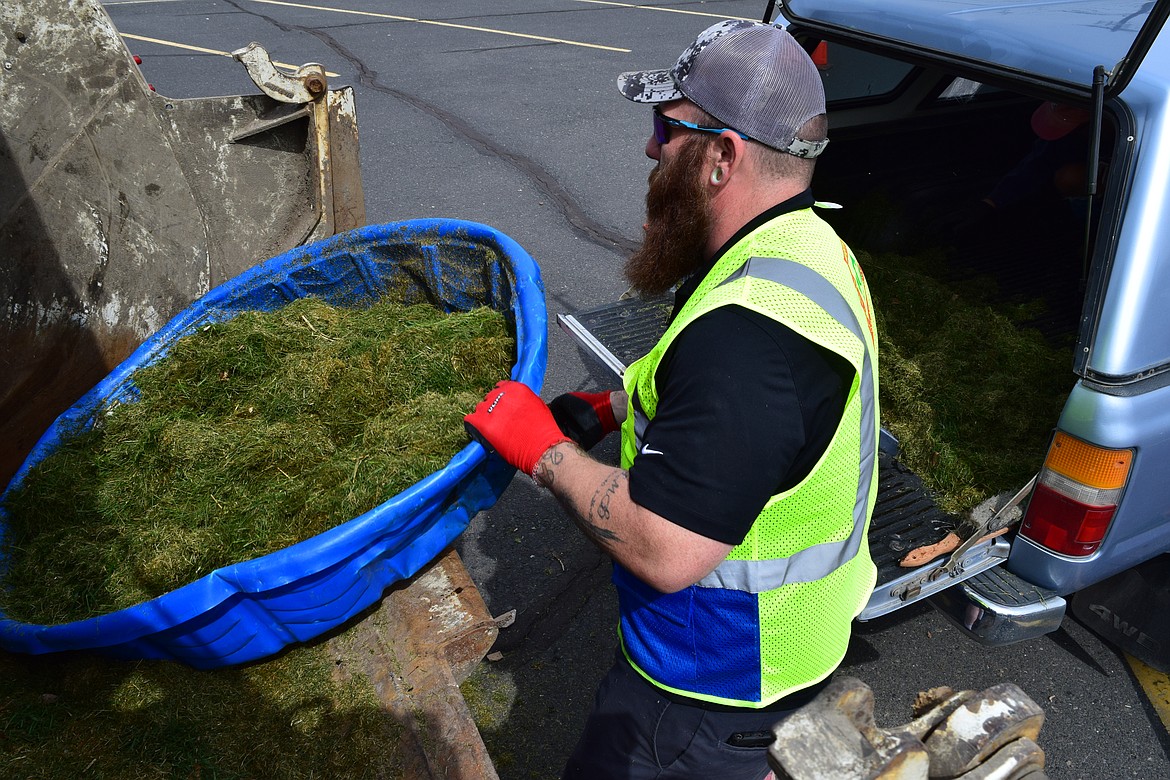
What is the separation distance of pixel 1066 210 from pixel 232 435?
465cm

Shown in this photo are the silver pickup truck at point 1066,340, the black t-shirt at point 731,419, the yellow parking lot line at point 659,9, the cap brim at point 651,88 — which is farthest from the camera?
the yellow parking lot line at point 659,9

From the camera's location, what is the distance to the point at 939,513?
9.97ft

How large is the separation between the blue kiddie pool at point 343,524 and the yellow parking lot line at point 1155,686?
2.55m

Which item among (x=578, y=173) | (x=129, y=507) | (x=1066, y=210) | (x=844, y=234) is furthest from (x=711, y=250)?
(x=578, y=173)

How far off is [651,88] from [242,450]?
157 cm

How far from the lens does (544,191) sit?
6.96 metres

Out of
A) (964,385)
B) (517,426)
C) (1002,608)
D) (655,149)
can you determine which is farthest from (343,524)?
(964,385)

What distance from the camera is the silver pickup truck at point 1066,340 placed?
2230 mm

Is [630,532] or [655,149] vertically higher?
[655,149]

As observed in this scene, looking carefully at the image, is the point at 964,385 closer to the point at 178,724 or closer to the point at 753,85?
the point at 753,85

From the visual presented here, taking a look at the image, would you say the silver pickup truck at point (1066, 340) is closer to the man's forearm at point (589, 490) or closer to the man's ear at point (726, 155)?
the man's ear at point (726, 155)

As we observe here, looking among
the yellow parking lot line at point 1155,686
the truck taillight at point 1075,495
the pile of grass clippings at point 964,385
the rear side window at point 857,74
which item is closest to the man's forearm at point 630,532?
the truck taillight at point 1075,495

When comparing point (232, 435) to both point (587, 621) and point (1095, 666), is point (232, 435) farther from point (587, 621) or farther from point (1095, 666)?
point (1095, 666)

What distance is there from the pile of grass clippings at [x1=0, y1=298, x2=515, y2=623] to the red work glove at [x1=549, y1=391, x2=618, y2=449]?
1.00 feet
